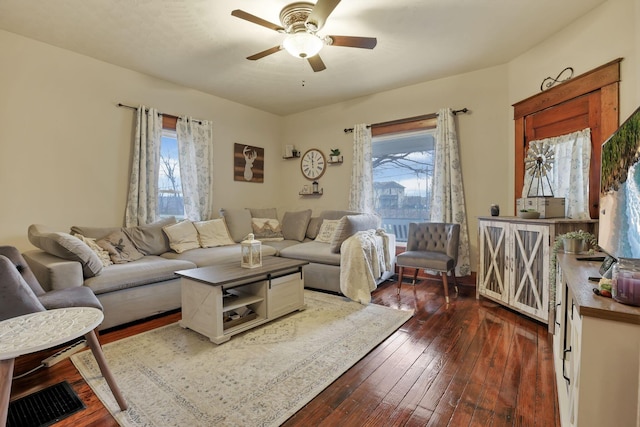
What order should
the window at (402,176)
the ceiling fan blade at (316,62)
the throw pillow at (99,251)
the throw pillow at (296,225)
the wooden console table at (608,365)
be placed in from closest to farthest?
the wooden console table at (608,365) → the ceiling fan blade at (316,62) → the throw pillow at (99,251) → the window at (402,176) → the throw pillow at (296,225)

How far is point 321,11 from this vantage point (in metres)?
2.04

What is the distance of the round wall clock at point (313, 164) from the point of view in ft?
16.7

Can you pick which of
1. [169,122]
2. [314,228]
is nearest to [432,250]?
[314,228]

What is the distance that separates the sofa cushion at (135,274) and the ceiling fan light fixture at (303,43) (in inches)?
90.7

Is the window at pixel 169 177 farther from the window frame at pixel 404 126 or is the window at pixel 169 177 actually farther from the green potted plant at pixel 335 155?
the window frame at pixel 404 126

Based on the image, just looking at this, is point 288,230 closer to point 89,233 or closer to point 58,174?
point 89,233

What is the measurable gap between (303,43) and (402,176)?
8.54 feet

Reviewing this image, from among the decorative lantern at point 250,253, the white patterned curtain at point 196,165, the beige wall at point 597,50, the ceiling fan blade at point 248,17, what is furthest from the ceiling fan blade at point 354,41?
the white patterned curtain at point 196,165

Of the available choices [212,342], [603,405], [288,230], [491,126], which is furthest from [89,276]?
[491,126]

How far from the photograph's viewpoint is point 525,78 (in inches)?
129

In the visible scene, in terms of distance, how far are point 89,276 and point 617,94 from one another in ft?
14.9

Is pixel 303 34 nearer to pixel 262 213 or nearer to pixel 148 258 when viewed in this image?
pixel 148 258

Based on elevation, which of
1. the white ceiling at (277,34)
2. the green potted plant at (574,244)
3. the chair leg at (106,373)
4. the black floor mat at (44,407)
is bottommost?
the black floor mat at (44,407)

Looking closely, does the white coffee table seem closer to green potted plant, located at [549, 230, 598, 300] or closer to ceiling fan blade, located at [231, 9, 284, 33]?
ceiling fan blade, located at [231, 9, 284, 33]
